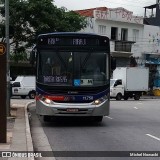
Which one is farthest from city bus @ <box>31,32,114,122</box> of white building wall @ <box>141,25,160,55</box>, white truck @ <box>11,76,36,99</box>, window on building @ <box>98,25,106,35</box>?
white building wall @ <box>141,25,160,55</box>

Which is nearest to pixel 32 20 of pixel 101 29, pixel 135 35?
pixel 101 29

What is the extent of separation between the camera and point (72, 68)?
53.9 ft

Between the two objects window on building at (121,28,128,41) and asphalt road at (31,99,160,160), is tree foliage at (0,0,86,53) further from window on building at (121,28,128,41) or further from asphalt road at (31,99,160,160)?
window on building at (121,28,128,41)

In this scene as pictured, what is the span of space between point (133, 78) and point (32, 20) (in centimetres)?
2014

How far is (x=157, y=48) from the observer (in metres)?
55.9

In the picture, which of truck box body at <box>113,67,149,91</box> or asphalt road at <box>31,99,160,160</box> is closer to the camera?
asphalt road at <box>31,99,160,160</box>

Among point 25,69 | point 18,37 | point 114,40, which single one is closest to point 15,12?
point 18,37

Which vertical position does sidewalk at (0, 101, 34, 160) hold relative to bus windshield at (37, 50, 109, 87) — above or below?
below

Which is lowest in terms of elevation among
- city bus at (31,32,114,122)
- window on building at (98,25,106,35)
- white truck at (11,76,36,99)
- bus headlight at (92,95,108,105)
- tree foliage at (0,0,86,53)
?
white truck at (11,76,36,99)

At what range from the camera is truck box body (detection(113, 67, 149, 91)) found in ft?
134

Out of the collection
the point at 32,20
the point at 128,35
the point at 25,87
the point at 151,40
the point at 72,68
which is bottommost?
the point at 25,87

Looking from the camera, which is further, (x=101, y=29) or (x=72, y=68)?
(x=101, y=29)

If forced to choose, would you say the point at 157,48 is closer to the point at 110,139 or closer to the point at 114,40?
the point at 114,40

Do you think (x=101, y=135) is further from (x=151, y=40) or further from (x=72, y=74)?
(x=151, y=40)
